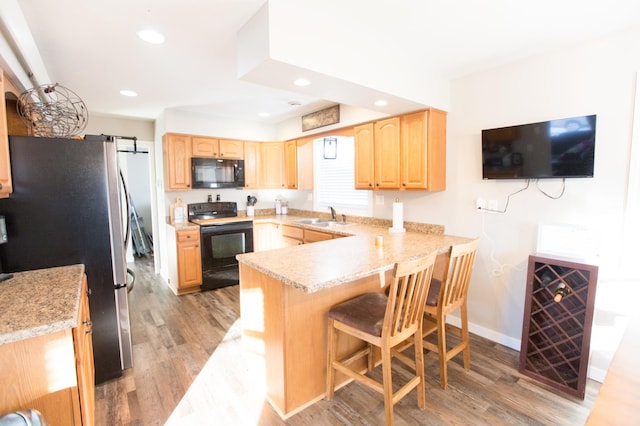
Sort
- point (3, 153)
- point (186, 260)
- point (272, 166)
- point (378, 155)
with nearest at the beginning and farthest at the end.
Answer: point (3, 153) < point (378, 155) < point (186, 260) < point (272, 166)

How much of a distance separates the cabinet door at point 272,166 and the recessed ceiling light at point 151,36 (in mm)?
2814

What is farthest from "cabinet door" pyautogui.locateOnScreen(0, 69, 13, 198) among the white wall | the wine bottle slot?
the wine bottle slot

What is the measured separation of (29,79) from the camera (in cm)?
237

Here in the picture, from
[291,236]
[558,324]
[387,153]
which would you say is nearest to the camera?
[558,324]

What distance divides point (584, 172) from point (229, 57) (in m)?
2.79

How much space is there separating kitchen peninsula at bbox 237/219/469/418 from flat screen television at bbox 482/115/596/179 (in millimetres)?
1109

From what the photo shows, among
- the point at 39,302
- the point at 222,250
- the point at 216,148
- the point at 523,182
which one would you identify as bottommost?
the point at 222,250

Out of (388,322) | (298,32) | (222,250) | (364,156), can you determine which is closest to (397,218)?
(364,156)

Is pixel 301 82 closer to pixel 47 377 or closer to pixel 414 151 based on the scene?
pixel 414 151

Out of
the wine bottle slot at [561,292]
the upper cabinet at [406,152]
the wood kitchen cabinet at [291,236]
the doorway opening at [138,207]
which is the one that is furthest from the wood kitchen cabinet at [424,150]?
the doorway opening at [138,207]

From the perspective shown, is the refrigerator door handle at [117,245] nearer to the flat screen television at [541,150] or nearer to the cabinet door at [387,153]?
the cabinet door at [387,153]

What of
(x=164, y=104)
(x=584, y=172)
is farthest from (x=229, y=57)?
(x=584, y=172)

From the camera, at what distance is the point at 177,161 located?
4.20 metres

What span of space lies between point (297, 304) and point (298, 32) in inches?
64.3
